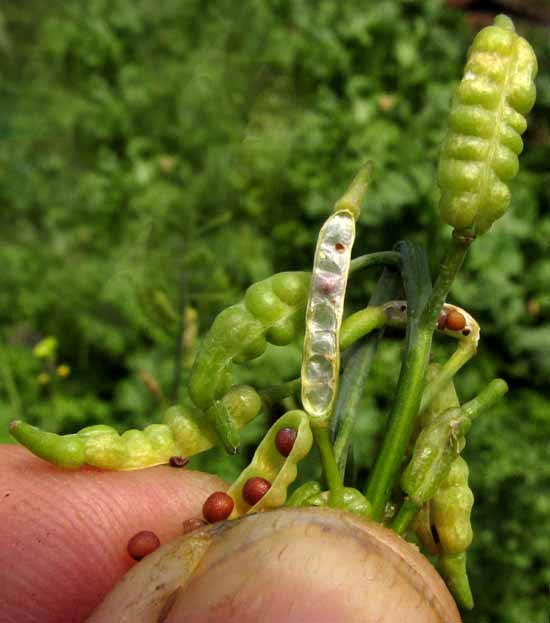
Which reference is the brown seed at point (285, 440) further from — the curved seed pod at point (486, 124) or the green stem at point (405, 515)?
the curved seed pod at point (486, 124)

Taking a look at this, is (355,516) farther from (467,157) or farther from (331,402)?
(467,157)

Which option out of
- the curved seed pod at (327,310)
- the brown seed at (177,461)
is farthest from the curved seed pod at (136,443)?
the curved seed pod at (327,310)

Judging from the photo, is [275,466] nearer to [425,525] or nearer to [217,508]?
[217,508]

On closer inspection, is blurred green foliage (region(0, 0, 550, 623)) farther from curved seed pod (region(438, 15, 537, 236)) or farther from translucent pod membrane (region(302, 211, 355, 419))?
curved seed pod (region(438, 15, 537, 236))

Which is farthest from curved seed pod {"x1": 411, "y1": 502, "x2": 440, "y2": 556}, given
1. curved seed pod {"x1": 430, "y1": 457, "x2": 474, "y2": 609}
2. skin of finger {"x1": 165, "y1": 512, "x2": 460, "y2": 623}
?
skin of finger {"x1": 165, "y1": 512, "x2": 460, "y2": 623}

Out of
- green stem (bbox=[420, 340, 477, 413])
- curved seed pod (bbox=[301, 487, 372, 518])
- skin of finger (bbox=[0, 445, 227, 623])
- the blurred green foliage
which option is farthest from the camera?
the blurred green foliage

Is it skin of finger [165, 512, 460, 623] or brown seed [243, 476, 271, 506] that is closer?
skin of finger [165, 512, 460, 623]
